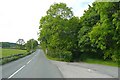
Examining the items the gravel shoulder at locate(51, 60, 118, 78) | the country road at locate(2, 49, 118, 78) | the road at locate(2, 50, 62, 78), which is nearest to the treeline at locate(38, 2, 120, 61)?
the country road at locate(2, 49, 118, 78)

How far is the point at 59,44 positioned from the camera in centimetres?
4800

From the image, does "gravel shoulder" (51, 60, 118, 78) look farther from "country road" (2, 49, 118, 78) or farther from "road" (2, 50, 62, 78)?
"road" (2, 50, 62, 78)

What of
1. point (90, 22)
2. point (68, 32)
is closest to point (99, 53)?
point (90, 22)

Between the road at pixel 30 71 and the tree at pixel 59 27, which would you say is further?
the tree at pixel 59 27

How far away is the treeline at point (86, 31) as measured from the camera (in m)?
27.0

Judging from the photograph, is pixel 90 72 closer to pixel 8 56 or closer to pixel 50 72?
pixel 50 72

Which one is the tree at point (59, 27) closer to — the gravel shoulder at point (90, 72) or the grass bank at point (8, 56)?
the grass bank at point (8, 56)

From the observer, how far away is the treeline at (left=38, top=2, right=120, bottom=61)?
27.0 m

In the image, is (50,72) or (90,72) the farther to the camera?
(50,72)

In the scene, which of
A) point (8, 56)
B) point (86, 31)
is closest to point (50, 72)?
point (8, 56)

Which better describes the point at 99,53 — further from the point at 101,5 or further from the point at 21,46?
the point at 21,46

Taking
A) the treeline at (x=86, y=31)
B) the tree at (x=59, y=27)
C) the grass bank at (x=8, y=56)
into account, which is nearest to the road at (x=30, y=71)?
the grass bank at (x=8, y=56)

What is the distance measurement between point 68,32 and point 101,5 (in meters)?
21.7

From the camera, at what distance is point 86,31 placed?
A: 39.8 metres
